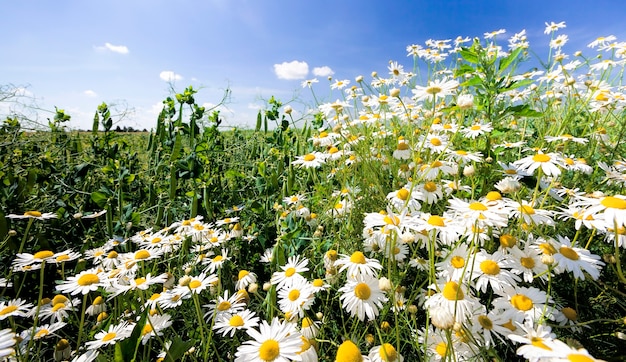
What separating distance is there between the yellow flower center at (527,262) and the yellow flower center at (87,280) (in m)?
1.44

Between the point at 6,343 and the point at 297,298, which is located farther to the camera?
the point at 297,298

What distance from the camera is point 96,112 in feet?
7.16

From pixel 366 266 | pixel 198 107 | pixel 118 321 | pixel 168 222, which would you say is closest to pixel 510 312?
pixel 366 266

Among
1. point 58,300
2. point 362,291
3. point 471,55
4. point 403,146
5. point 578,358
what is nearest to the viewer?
point 578,358

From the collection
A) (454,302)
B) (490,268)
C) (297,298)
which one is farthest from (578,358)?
(297,298)

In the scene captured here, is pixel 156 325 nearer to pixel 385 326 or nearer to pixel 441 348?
pixel 385 326

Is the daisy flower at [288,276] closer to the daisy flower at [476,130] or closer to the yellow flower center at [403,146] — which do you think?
the yellow flower center at [403,146]

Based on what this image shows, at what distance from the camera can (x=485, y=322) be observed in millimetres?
847

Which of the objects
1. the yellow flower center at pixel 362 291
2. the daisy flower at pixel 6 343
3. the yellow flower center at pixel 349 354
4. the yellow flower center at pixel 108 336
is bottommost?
the yellow flower center at pixel 108 336

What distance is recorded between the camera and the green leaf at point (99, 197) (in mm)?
1792

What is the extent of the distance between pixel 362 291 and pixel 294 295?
0.23 m

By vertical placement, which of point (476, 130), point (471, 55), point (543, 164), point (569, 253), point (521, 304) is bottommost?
point (521, 304)

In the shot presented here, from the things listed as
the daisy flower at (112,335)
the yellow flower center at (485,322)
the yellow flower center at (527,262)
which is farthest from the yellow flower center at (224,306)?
the yellow flower center at (527,262)

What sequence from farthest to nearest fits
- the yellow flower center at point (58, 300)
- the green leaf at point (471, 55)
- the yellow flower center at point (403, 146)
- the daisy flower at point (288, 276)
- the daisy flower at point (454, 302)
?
the yellow flower center at point (403, 146), the green leaf at point (471, 55), the yellow flower center at point (58, 300), the daisy flower at point (288, 276), the daisy flower at point (454, 302)
